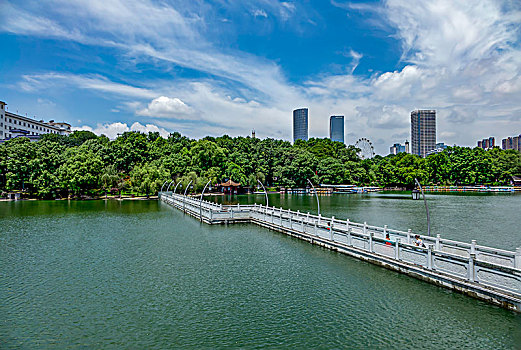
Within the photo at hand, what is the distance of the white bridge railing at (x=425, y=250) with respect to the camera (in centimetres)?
1065

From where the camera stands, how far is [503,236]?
23734 millimetres

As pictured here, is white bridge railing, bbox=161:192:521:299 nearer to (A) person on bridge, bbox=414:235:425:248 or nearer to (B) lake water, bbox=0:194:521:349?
(A) person on bridge, bbox=414:235:425:248

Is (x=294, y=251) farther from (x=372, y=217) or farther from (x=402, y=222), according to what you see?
(x=372, y=217)

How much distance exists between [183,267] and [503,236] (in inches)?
849

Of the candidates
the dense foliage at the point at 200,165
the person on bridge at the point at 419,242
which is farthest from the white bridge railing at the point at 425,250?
the dense foliage at the point at 200,165

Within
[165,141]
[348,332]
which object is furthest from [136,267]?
[165,141]

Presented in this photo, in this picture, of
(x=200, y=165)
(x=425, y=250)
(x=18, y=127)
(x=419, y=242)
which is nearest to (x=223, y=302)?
(x=425, y=250)

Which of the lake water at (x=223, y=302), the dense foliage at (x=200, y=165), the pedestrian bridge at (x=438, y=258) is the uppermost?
the dense foliage at (x=200, y=165)

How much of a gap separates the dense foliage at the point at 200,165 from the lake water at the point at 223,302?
41.8 m

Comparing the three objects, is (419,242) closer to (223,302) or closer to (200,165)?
(223,302)

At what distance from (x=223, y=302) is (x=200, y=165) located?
59.8 m

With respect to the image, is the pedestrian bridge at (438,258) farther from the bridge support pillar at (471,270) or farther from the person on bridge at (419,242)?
the person on bridge at (419,242)

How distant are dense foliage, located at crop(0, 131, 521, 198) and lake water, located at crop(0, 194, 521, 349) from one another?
137ft

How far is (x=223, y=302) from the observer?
11531 mm
